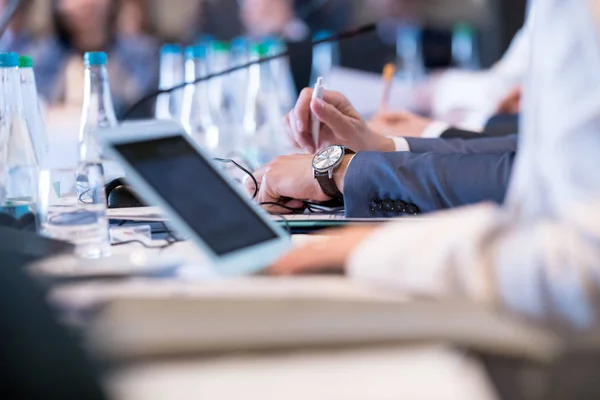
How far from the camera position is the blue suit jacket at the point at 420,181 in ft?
3.45

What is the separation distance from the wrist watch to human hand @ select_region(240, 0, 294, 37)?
3305 mm

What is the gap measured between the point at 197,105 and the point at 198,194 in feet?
3.59

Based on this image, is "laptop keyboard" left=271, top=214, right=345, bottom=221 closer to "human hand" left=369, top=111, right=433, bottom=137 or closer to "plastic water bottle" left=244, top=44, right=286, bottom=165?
Answer: "human hand" left=369, top=111, right=433, bottom=137

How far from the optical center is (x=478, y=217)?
2.33ft

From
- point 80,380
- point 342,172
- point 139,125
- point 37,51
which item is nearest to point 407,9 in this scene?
point 37,51

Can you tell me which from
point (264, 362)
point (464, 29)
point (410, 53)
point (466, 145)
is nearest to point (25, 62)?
point (466, 145)

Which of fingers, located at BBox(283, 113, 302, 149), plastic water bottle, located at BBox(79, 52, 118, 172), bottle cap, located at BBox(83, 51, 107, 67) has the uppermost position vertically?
bottle cap, located at BBox(83, 51, 107, 67)

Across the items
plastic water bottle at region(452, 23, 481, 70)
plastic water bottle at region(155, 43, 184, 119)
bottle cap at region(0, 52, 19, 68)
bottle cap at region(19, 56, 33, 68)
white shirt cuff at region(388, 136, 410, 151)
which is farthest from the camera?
plastic water bottle at region(452, 23, 481, 70)

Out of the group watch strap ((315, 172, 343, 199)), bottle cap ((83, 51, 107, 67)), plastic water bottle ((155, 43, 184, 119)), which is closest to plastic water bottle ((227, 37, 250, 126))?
plastic water bottle ((155, 43, 184, 119))

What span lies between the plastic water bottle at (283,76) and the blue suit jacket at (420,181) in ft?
2.81

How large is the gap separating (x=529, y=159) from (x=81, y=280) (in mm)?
386

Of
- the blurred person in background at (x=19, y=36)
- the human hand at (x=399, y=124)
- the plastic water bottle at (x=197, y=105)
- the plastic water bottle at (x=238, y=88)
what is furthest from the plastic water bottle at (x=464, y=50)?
the plastic water bottle at (x=197, y=105)

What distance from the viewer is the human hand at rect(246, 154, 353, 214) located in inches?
46.9

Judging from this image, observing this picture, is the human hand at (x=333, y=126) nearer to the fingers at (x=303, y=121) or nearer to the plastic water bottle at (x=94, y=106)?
the fingers at (x=303, y=121)
